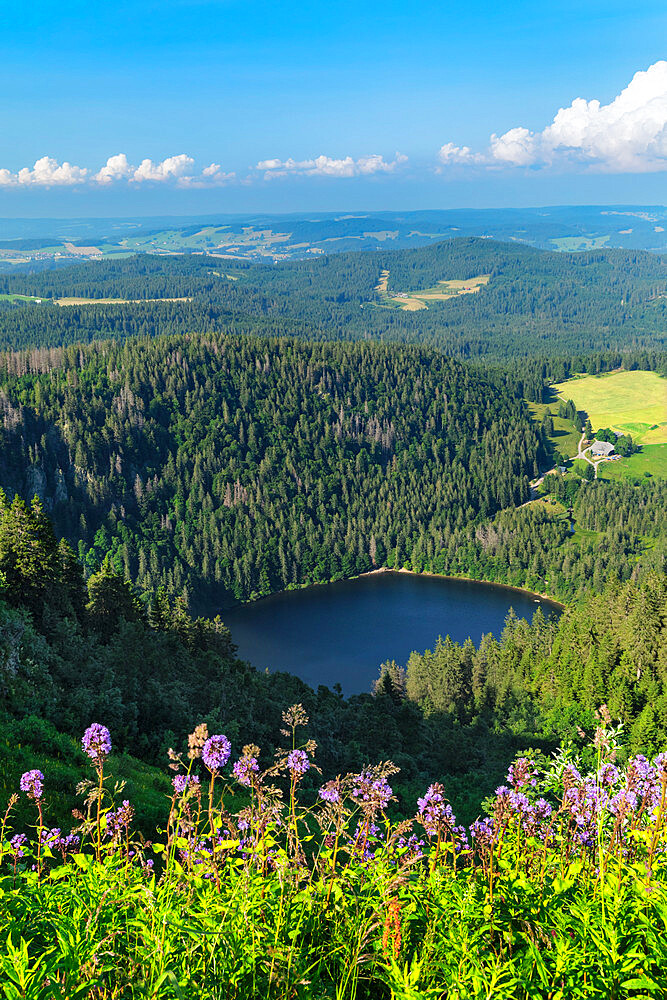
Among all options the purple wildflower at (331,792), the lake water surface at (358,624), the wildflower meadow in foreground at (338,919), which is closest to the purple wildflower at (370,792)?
the wildflower meadow in foreground at (338,919)

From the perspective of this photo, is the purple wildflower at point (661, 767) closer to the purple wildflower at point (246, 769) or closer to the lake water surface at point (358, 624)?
the purple wildflower at point (246, 769)

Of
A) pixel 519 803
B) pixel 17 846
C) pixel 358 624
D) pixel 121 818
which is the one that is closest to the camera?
pixel 121 818

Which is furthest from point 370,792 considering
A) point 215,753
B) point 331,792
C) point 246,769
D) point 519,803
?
point 519,803

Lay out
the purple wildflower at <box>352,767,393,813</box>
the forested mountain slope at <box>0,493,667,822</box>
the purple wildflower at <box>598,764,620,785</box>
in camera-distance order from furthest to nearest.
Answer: the forested mountain slope at <box>0,493,667,822</box>, the purple wildflower at <box>598,764,620,785</box>, the purple wildflower at <box>352,767,393,813</box>

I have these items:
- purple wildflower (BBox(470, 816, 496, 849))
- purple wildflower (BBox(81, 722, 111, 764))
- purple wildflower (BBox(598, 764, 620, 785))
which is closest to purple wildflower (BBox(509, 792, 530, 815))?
purple wildflower (BBox(470, 816, 496, 849))

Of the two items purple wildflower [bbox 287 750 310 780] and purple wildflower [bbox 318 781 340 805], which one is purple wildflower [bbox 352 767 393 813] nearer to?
purple wildflower [bbox 318 781 340 805]

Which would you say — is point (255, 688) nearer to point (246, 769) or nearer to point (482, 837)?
point (482, 837)

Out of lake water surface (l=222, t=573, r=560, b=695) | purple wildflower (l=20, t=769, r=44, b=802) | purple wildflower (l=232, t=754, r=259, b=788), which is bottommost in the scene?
lake water surface (l=222, t=573, r=560, b=695)

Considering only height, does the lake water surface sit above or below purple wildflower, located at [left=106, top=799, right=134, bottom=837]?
below
